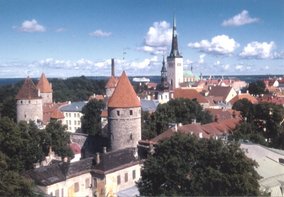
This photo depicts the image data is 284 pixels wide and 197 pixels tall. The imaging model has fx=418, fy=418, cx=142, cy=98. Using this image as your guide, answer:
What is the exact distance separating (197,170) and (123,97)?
1008 cm

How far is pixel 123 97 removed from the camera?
76.9ft

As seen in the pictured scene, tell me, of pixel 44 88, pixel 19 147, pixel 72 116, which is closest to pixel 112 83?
pixel 72 116

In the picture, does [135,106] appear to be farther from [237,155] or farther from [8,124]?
[237,155]

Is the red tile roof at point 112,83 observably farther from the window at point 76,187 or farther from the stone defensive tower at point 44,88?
the window at point 76,187

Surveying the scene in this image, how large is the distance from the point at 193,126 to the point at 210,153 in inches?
451

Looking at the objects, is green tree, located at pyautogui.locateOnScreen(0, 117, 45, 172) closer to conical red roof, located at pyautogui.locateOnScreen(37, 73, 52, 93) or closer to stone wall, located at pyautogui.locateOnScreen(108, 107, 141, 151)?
stone wall, located at pyautogui.locateOnScreen(108, 107, 141, 151)

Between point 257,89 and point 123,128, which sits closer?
point 123,128

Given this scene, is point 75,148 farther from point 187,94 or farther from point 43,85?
point 187,94

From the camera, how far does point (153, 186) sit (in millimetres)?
14867

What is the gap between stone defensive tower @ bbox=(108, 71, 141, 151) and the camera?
23266mm

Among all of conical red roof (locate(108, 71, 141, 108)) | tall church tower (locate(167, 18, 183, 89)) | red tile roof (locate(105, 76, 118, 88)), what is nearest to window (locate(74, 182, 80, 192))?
conical red roof (locate(108, 71, 141, 108))

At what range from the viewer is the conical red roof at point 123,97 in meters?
23.3

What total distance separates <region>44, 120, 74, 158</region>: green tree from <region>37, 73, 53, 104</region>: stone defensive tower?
2126 centimetres

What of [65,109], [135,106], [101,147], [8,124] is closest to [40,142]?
[8,124]
